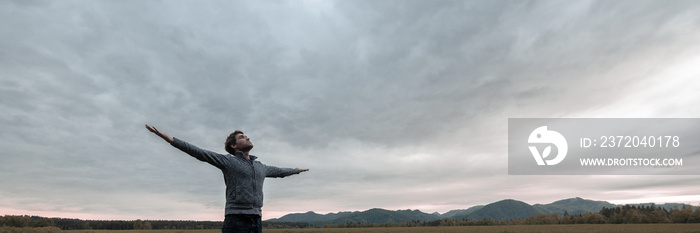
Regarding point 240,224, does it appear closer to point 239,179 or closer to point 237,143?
point 239,179

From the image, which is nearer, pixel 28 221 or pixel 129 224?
pixel 28 221

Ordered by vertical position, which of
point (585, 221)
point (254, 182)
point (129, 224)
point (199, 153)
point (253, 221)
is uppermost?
point (199, 153)

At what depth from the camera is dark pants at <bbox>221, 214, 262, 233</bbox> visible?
5.20m

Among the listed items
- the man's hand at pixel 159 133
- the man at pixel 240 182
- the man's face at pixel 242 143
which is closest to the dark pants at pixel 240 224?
the man at pixel 240 182

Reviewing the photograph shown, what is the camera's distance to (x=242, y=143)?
227 inches

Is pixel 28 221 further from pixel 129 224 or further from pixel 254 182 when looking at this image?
pixel 254 182

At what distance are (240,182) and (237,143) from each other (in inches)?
27.0

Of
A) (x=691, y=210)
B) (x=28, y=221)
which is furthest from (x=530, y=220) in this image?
(x=28, y=221)

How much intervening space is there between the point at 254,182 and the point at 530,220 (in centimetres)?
21312

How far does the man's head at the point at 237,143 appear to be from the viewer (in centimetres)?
579

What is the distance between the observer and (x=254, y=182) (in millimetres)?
5594

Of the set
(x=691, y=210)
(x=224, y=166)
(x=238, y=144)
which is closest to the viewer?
(x=224, y=166)

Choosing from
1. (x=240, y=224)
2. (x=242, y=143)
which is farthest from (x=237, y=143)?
(x=240, y=224)

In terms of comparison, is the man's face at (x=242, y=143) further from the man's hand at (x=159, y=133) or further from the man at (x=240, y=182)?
the man's hand at (x=159, y=133)
